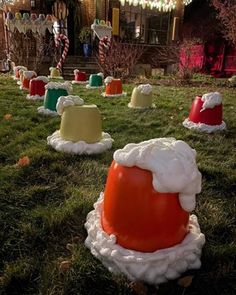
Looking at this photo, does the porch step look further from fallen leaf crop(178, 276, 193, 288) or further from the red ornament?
fallen leaf crop(178, 276, 193, 288)

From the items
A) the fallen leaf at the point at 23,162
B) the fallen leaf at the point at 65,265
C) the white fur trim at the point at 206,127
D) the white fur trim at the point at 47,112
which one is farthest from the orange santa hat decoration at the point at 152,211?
the white fur trim at the point at 47,112

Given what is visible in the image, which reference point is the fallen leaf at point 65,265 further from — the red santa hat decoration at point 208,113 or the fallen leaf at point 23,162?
the red santa hat decoration at point 208,113

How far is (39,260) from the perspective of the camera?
5.89 feet

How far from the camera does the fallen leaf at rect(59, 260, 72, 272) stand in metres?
1.70

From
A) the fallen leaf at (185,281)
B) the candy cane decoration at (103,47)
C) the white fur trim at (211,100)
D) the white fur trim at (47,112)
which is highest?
the candy cane decoration at (103,47)

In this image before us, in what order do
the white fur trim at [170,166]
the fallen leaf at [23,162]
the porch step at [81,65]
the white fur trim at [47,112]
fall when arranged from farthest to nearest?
the porch step at [81,65]
the white fur trim at [47,112]
the fallen leaf at [23,162]
the white fur trim at [170,166]

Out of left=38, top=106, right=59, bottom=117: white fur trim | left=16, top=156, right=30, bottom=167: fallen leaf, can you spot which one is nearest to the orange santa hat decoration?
left=16, top=156, right=30, bottom=167: fallen leaf

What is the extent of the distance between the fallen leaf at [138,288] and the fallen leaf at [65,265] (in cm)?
40

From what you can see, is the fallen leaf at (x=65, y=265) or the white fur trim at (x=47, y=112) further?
the white fur trim at (x=47, y=112)

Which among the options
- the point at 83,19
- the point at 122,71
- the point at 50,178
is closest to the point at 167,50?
the point at 83,19

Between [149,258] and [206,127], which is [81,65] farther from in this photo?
[149,258]

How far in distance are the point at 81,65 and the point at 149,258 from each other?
1477cm

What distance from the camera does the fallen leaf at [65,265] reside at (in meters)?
1.70

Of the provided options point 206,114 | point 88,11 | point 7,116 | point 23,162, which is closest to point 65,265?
point 23,162
